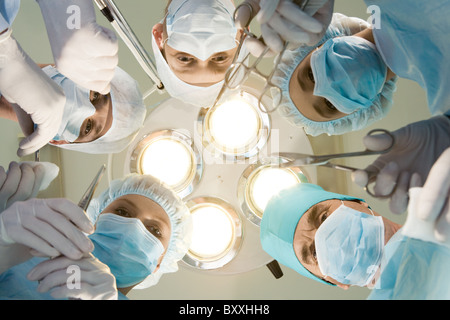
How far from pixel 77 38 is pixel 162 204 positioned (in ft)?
2.41

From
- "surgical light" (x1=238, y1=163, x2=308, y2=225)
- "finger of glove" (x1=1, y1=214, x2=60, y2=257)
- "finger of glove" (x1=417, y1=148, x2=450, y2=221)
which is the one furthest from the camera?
"surgical light" (x1=238, y1=163, x2=308, y2=225)

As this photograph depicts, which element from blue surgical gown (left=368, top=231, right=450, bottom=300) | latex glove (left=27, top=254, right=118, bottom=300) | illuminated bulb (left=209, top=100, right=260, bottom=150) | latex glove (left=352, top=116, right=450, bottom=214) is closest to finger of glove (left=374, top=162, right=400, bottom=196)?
latex glove (left=352, top=116, right=450, bottom=214)

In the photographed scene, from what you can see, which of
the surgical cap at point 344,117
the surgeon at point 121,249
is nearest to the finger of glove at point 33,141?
the surgeon at point 121,249

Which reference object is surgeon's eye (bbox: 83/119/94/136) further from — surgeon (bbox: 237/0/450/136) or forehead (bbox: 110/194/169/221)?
surgeon (bbox: 237/0/450/136)

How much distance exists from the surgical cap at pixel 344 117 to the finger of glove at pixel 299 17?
0.51m

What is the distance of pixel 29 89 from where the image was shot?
1.03 meters

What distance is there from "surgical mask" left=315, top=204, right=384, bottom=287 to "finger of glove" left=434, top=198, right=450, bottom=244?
0.50 m

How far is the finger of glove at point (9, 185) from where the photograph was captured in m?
1.01

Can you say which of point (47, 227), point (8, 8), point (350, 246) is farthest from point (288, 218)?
point (8, 8)

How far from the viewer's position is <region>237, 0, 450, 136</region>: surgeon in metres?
1.00

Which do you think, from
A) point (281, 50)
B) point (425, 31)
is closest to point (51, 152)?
point (281, 50)

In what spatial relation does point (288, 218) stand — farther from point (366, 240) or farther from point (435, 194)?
point (435, 194)

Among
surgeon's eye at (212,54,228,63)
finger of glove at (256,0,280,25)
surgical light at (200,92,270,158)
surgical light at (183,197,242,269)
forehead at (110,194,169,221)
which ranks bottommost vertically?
surgical light at (183,197,242,269)

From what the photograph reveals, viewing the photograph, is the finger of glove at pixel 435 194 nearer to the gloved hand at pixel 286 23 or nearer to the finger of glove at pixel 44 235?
the gloved hand at pixel 286 23
